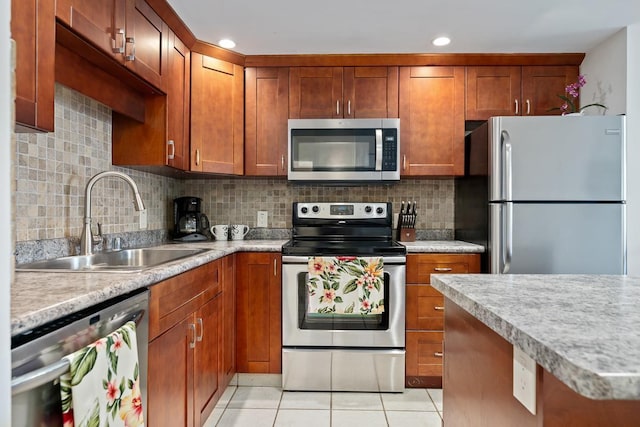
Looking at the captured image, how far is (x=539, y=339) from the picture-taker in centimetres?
57

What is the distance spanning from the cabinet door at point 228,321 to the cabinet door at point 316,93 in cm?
115

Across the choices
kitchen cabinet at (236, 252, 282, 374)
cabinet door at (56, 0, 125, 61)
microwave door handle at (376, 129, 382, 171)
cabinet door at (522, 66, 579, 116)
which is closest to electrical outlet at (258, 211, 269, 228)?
kitchen cabinet at (236, 252, 282, 374)

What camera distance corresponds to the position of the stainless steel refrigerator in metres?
2.14

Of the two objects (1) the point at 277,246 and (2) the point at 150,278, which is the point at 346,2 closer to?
(1) the point at 277,246

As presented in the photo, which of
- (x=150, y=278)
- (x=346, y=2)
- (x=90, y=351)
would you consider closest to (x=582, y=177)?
(x=346, y=2)

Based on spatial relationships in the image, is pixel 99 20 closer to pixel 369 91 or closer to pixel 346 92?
pixel 346 92

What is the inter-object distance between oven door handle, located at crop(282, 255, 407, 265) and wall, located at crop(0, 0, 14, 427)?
5.84ft

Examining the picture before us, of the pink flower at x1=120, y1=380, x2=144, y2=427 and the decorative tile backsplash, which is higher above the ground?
the decorative tile backsplash

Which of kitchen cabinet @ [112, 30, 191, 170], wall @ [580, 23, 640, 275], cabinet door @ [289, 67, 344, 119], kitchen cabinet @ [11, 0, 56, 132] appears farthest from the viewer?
cabinet door @ [289, 67, 344, 119]

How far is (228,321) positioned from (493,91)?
92.5 inches

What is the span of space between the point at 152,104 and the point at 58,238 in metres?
0.90

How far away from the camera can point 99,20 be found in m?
1.46

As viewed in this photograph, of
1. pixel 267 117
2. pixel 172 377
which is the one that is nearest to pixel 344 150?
pixel 267 117

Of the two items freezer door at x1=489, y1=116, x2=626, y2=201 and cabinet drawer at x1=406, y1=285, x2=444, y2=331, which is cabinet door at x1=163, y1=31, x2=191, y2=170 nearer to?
cabinet drawer at x1=406, y1=285, x2=444, y2=331
